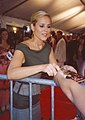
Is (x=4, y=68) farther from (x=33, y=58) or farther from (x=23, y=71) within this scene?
(x=23, y=71)

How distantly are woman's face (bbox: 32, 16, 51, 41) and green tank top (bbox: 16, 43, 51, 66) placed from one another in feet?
0.41

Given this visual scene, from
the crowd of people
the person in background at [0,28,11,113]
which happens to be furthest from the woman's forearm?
the person in background at [0,28,11,113]

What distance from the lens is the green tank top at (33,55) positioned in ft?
7.03

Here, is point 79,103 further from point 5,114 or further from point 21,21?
point 21,21

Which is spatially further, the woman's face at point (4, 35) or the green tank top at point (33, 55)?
the woman's face at point (4, 35)

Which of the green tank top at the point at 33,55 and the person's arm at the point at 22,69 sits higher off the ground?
the green tank top at the point at 33,55

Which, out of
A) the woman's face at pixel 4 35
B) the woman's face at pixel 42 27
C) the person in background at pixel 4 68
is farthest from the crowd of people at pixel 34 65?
the woman's face at pixel 4 35

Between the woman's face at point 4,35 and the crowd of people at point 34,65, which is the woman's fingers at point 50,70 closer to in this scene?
the crowd of people at point 34,65

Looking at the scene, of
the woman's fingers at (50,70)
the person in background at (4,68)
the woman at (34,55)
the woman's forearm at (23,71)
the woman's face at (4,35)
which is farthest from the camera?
the woman's face at (4,35)

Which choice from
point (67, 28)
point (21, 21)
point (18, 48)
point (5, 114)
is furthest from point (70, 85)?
point (67, 28)

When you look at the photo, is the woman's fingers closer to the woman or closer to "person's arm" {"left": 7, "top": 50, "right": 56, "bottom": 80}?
"person's arm" {"left": 7, "top": 50, "right": 56, "bottom": 80}

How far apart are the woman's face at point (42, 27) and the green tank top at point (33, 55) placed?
13cm

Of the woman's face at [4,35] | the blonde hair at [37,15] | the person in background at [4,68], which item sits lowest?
the person in background at [4,68]

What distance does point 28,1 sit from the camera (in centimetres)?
791
